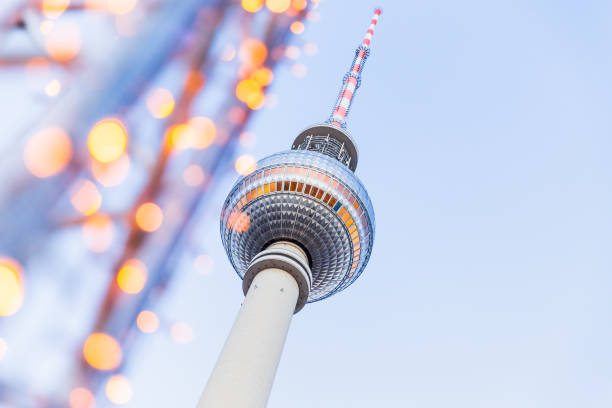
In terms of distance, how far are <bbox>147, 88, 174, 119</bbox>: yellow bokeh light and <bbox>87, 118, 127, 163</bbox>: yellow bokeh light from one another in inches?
6.4

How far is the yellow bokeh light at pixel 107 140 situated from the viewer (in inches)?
73.2

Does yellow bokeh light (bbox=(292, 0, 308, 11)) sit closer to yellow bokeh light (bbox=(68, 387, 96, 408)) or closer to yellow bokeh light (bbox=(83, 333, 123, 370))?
yellow bokeh light (bbox=(83, 333, 123, 370))

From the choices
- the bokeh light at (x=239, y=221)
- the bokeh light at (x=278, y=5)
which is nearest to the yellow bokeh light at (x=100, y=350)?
the bokeh light at (x=278, y=5)

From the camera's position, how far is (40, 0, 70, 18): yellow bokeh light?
2.15 meters

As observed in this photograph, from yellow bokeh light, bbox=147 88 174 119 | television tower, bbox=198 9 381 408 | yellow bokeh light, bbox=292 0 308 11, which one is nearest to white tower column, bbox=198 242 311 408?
television tower, bbox=198 9 381 408

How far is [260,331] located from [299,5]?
68.0 feet

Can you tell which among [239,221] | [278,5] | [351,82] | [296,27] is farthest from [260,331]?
[351,82]

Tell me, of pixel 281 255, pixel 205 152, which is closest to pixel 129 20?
pixel 205 152

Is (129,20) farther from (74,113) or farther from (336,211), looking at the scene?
(336,211)

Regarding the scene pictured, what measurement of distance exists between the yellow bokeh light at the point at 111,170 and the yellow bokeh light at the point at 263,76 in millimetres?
1614

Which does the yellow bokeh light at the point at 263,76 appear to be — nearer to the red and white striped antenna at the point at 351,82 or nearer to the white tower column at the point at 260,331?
the white tower column at the point at 260,331

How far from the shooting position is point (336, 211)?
3086 centimetres

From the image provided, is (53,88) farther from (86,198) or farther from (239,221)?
(239,221)

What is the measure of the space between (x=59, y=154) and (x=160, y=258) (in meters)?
0.92
